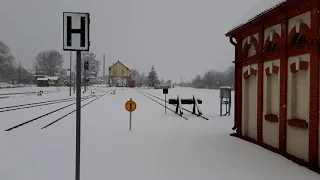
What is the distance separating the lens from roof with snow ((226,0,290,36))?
25.8 ft

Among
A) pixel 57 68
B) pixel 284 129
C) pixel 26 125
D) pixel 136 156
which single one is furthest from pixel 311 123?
pixel 57 68

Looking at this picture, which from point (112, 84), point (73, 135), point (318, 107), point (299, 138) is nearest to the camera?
point (318, 107)

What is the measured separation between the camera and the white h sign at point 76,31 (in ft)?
16.0

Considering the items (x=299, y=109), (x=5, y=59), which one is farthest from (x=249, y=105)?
(x=5, y=59)

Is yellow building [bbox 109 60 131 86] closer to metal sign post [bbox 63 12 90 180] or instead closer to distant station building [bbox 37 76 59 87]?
distant station building [bbox 37 76 59 87]

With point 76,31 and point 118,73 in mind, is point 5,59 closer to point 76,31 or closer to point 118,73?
point 118,73

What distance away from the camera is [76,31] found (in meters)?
4.90

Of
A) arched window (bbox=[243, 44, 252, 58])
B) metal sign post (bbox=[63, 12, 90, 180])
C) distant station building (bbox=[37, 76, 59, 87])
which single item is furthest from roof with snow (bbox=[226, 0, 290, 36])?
distant station building (bbox=[37, 76, 59, 87])

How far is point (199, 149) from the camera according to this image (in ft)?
30.0

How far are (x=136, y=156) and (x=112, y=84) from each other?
111 meters

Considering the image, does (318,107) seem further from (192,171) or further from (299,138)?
(192,171)

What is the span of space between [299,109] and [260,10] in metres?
3.15

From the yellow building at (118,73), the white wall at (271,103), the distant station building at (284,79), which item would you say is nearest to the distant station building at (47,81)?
the yellow building at (118,73)

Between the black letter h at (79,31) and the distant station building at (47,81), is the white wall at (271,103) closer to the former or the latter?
the black letter h at (79,31)
